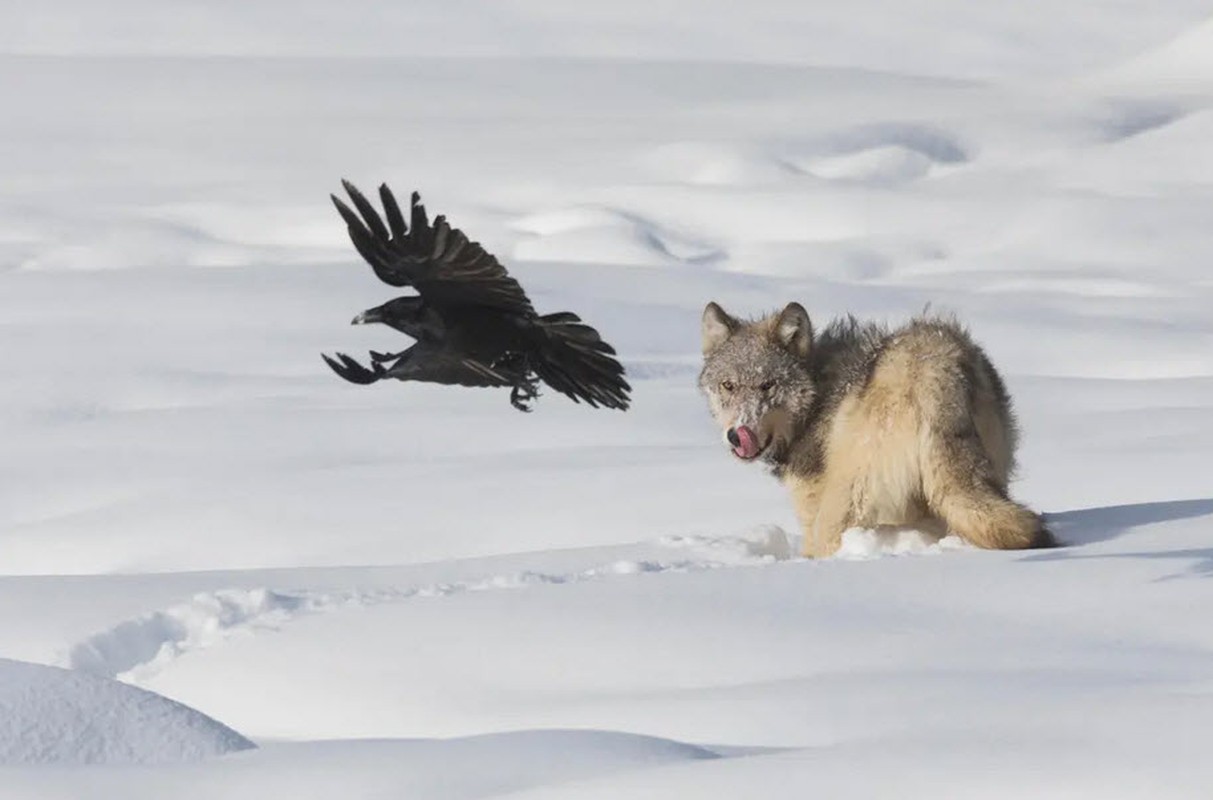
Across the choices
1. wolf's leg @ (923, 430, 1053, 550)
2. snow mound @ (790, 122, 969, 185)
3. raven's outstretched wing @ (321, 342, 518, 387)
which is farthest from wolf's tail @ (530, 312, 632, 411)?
snow mound @ (790, 122, 969, 185)

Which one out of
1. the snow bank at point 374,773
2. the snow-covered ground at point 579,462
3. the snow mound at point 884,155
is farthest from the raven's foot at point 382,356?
the snow mound at point 884,155

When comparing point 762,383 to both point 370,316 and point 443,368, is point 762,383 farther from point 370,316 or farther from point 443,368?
point 370,316

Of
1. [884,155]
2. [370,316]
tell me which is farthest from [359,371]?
[884,155]

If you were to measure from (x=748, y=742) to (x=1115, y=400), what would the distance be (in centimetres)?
859

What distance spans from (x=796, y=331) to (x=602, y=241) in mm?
14658

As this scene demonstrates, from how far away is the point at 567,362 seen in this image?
5836 millimetres

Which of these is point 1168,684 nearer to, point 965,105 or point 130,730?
point 130,730

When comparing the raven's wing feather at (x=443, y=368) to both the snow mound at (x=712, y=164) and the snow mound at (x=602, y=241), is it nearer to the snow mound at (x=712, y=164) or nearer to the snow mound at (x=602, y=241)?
the snow mound at (x=602, y=241)

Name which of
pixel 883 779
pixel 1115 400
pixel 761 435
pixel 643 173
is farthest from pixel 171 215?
pixel 883 779

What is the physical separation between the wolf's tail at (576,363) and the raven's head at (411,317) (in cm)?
33

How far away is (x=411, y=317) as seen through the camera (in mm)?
5574

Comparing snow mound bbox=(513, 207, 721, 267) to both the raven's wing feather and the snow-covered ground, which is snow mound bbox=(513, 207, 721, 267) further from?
the raven's wing feather

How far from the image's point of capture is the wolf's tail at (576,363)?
228 inches

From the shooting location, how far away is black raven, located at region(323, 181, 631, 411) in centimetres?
547
